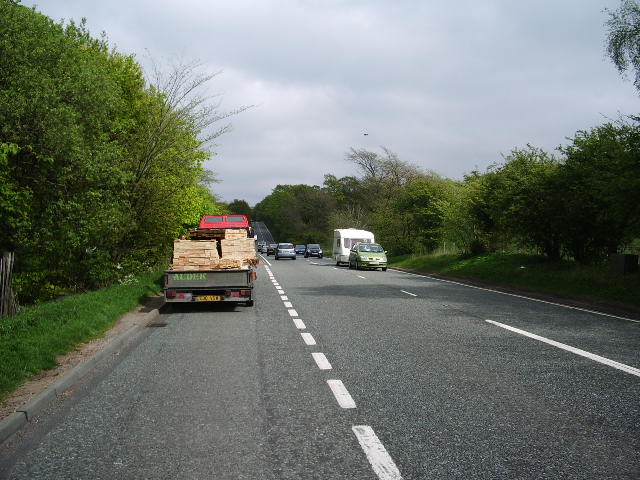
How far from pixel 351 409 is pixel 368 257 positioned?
29204 mm

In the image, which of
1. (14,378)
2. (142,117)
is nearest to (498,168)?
(142,117)

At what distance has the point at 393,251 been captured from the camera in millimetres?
47406

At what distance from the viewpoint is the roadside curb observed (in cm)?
465

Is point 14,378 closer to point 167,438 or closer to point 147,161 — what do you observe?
point 167,438

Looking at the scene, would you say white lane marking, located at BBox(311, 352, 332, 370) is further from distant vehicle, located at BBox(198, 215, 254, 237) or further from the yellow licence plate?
distant vehicle, located at BBox(198, 215, 254, 237)

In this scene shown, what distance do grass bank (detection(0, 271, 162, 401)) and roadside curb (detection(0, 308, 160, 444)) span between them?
0.32 m

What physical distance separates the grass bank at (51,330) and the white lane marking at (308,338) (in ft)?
10.5

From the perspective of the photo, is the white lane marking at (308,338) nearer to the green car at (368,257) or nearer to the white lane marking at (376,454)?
the white lane marking at (376,454)

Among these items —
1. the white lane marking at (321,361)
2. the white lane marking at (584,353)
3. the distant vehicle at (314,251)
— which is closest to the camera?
the white lane marking at (584,353)

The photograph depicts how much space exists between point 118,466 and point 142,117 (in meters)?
16.2

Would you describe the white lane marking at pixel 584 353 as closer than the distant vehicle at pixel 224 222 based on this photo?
Yes

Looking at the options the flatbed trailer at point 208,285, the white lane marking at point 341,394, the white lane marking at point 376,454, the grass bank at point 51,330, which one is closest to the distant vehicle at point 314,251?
the grass bank at point 51,330

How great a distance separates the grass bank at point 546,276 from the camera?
53.9 ft

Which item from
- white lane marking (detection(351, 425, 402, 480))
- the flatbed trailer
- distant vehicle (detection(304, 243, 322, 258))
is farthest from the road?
distant vehicle (detection(304, 243, 322, 258))
